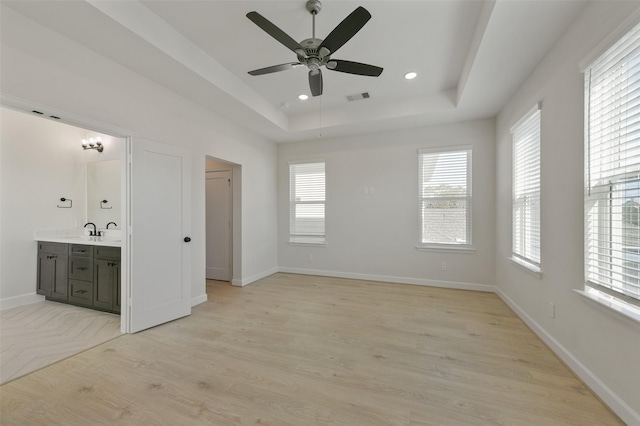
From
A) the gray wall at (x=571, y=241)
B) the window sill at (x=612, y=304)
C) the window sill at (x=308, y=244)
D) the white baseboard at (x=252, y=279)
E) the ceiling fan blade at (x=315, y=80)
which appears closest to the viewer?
the window sill at (x=612, y=304)

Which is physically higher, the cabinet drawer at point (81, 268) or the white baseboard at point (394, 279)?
the cabinet drawer at point (81, 268)

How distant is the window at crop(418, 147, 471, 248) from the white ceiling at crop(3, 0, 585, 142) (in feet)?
2.42

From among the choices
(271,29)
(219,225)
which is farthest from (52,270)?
(271,29)

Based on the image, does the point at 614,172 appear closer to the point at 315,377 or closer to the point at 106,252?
the point at 315,377

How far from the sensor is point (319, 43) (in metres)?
2.15

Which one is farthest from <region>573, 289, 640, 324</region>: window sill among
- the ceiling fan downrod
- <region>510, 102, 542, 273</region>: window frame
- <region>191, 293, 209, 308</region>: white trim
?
<region>191, 293, 209, 308</region>: white trim

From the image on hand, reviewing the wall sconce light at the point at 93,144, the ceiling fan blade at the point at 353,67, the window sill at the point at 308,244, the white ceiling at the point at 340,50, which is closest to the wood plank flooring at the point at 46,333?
the wall sconce light at the point at 93,144

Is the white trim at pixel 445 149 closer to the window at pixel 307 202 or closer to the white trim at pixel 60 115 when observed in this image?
the window at pixel 307 202

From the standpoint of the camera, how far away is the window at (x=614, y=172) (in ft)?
5.28

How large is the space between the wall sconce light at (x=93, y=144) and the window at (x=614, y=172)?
244 inches

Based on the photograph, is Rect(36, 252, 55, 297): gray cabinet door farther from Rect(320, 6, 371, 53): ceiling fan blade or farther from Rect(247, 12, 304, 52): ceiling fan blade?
Rect(320, 6, 371, 53): ceiling fan blade

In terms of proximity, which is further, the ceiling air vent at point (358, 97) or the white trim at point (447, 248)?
the white trim at point (447, 248)

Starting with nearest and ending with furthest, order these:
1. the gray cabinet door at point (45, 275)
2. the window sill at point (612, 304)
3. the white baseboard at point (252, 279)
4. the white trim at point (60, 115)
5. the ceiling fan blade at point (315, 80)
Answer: the window sill at point (612, 304) → the white trim at point (60, 115) → the ceiling fan blade at point (315, 80) → the gray cabinet door at point (45, 275) → the white baseboard at point (252, 279)

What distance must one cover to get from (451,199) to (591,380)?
3.02 meters
